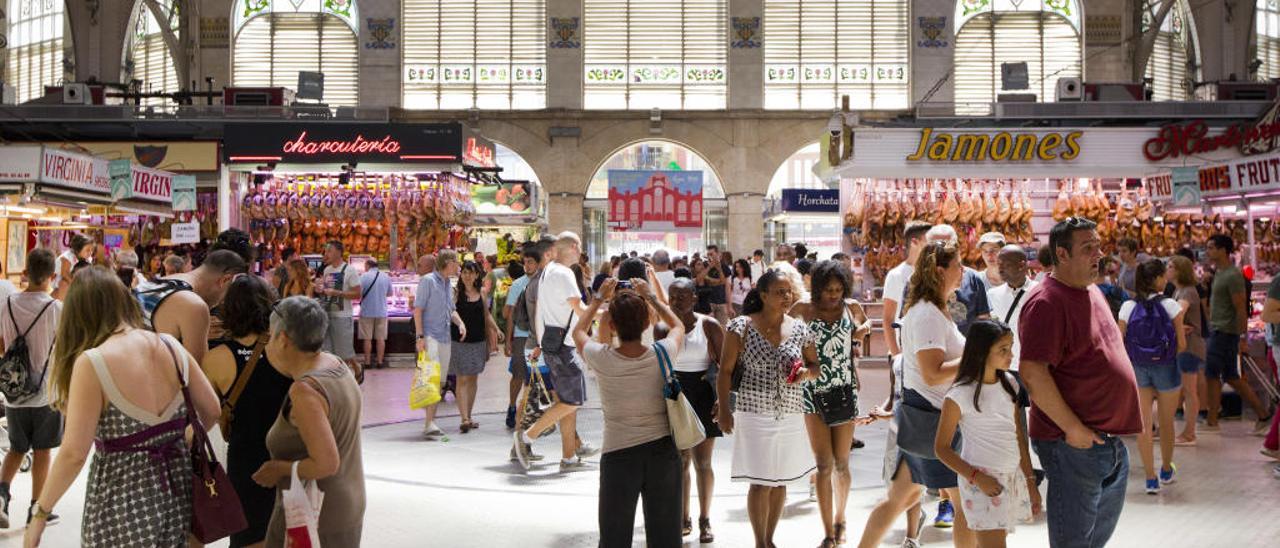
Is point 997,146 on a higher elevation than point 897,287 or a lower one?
higher

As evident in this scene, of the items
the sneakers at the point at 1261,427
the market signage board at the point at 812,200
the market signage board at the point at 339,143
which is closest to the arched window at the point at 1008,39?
the market signage board at the point at 812,200

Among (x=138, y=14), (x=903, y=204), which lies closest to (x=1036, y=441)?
(x=903, y=204)

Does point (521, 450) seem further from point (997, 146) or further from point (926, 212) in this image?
point (997, 146)

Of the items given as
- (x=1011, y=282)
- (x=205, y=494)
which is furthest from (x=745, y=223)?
(x=205, y=494)

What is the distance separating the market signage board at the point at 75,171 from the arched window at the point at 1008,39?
21.9m

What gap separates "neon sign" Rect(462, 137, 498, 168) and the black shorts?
36.3 feet

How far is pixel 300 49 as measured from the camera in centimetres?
Result: 3183

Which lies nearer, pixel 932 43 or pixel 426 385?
pixel 426 385

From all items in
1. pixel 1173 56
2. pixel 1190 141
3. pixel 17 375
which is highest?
pixel 1173 56

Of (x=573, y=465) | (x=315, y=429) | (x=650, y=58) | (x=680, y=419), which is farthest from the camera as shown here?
(x=650, y=58)

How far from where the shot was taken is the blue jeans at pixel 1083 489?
4863 mm

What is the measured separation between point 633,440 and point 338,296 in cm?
840

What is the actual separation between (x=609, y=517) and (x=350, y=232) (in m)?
14.0

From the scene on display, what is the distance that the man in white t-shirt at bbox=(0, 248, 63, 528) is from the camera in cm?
759
